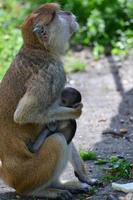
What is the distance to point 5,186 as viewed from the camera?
6844 mm

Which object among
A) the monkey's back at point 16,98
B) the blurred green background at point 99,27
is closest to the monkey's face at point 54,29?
the monkey's back at point 16,98

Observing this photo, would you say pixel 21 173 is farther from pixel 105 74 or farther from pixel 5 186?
pixel 105 74

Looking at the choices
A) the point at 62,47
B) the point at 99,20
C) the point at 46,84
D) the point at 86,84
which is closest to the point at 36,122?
the point at 46,84

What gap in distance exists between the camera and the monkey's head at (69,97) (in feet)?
20.8

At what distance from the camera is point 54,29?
20.6 ft

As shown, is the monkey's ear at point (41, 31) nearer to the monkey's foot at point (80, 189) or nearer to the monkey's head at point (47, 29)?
the monkey's head at point (47, 29)

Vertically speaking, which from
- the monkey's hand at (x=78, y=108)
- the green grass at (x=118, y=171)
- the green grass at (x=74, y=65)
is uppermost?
the monkey's hand at (x=78, y=108)

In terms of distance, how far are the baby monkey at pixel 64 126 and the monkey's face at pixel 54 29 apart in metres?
0.41

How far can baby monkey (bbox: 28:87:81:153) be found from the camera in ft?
20.6

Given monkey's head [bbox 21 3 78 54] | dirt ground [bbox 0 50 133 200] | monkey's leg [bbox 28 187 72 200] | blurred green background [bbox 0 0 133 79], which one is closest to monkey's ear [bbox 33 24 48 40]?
monkey's head [bbox 21 3 78 54]

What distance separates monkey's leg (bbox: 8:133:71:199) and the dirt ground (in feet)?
1.02

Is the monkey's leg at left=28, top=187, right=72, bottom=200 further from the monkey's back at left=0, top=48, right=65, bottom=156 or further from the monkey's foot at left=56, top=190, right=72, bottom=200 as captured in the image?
the monkey's back at left=0, top=48, right=65, bottom=156

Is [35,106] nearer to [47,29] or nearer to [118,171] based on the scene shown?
[47,29]

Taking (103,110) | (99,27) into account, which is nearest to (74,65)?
(99,27)
